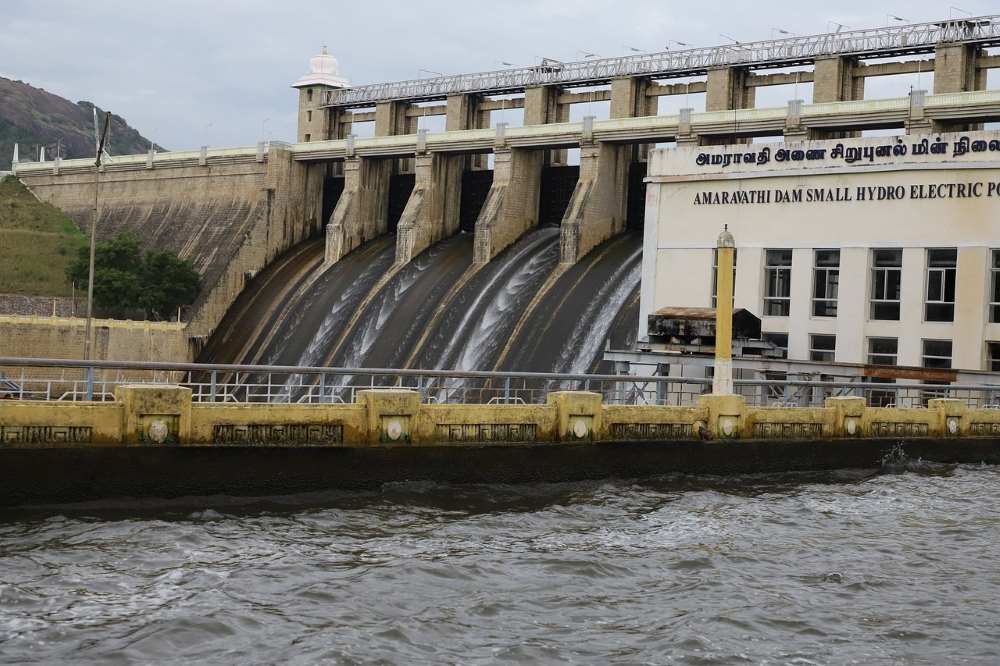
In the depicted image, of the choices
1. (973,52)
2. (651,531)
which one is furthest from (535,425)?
(973,52)

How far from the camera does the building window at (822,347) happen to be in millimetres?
44938

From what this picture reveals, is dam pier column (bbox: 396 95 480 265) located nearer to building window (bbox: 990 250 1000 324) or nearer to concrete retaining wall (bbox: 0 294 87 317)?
concrete retaining wall (bbox: 0 294 87 317)

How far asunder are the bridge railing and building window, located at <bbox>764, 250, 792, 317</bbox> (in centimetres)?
285

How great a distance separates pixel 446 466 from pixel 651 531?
15.0 ft

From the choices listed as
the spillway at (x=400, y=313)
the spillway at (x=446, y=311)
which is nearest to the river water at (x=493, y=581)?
the spillway at (x=446, y=311)

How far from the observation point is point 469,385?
52.6 meters

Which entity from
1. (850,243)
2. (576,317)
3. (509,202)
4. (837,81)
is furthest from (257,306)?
(850,243)

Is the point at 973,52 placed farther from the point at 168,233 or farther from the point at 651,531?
the point at 168,233

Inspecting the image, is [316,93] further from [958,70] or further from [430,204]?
[958,70]

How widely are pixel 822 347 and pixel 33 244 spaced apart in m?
59.6

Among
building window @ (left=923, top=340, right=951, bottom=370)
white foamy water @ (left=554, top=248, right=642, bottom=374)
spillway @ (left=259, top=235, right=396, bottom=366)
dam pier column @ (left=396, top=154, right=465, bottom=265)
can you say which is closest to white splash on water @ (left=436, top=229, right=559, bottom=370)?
white foamy water @ (left=554, top=248, right=642, bottom=374)

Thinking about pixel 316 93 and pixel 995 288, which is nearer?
pixel 995 288

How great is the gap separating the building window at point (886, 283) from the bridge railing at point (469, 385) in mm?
2810

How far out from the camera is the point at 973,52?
2221 inches
